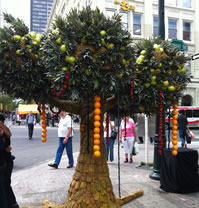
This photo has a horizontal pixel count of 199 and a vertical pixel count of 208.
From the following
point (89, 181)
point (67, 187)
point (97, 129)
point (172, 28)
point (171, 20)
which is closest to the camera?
point (97, 129)

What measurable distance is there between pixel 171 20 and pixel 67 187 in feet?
86.7

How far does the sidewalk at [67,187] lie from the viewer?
427 centimetres

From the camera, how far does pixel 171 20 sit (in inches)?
1075

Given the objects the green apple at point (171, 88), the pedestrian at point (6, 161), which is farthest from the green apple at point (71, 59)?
the pedestrian at point (6, 161)

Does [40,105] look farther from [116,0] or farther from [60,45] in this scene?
[116,0]

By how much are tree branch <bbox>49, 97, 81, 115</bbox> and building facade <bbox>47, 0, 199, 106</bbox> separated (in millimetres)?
22495

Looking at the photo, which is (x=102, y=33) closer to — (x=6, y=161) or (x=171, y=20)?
(x=6, y=161)

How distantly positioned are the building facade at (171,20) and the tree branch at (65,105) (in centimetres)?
2250

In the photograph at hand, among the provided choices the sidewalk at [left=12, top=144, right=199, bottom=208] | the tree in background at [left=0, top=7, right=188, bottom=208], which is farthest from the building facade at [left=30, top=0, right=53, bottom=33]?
the tree in background at [left=0, top=7, right=188, bottom=208]

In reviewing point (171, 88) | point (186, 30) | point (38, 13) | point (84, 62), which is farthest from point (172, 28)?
point (38, 13)

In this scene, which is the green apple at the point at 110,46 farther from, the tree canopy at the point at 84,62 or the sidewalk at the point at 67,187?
the sidewalk at the point at 67,187

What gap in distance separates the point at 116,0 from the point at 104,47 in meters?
23.9

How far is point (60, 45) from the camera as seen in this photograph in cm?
274

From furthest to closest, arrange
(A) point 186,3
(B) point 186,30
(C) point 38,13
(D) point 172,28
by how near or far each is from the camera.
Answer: (C) point 38,13
(A) point 186,3
(B) point 186,30
(D) point 172,28
